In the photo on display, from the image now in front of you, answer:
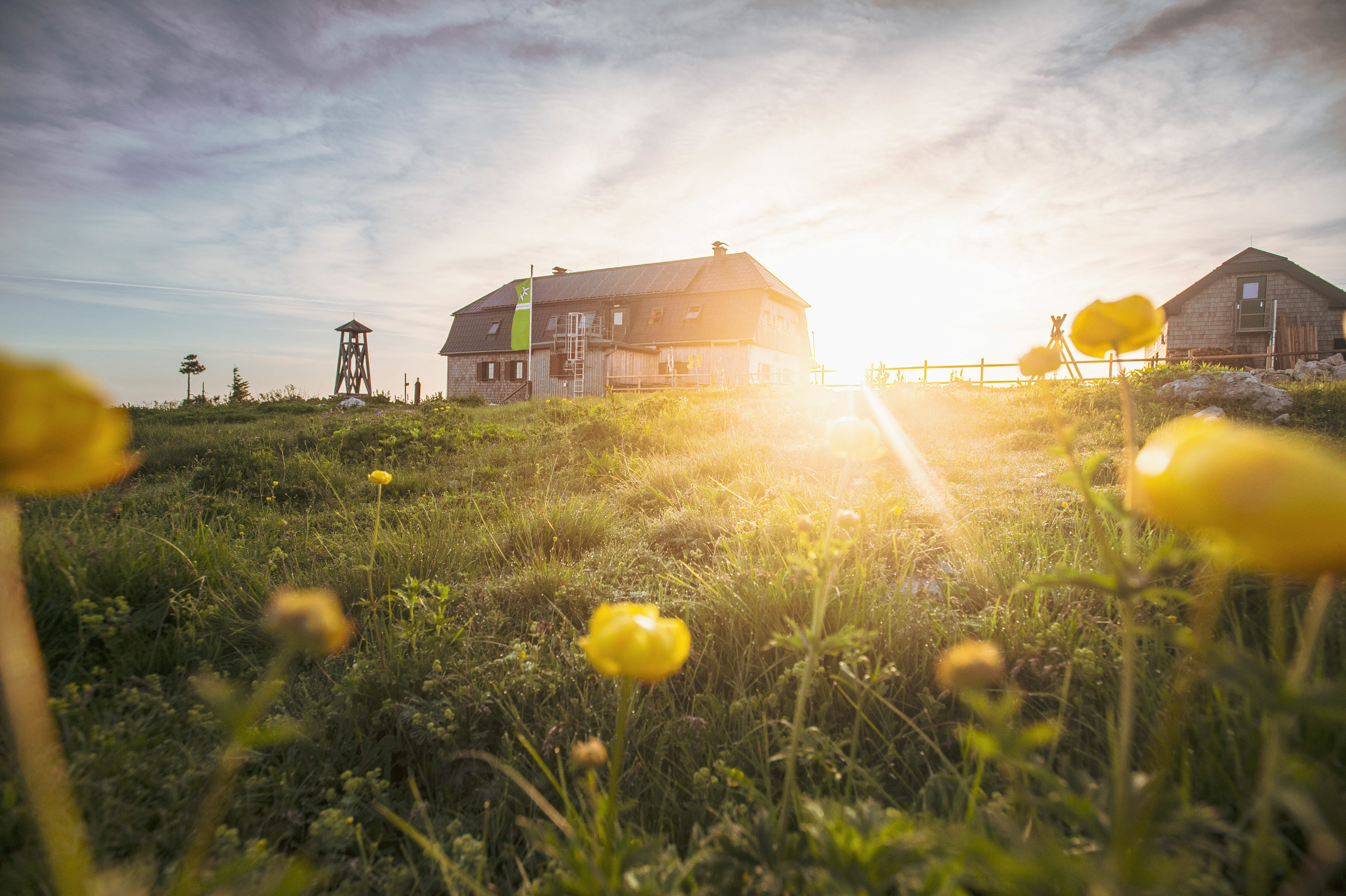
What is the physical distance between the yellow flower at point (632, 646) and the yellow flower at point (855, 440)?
0.59 metres

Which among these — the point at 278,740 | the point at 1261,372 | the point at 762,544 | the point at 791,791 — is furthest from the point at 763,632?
the point at 1261,372

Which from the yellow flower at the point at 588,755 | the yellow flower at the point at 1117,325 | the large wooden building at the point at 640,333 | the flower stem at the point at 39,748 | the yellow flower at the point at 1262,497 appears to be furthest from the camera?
the large wooden building at the point at 640,333

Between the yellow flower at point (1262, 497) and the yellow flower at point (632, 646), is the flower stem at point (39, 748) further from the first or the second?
the yellow flower at point (1262, 497)

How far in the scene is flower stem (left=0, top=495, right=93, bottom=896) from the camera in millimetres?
657

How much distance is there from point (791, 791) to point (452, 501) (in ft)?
11.3

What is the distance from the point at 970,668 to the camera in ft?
2.22

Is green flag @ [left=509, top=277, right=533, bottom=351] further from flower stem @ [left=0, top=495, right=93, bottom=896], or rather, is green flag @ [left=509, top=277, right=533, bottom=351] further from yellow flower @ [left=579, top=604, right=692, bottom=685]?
yellow flower @ [left=579, top=604, right=692, bottom=685]

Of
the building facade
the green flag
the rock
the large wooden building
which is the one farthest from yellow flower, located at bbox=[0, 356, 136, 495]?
the building facade

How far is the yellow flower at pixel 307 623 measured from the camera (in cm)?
72

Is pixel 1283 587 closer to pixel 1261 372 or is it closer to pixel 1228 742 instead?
pixel 1228 742

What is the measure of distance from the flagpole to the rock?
21.4 m

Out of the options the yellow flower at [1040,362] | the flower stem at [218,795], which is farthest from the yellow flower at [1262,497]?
the flower stem at [218,795]

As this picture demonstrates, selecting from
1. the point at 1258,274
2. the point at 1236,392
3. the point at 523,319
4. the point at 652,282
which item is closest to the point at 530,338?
the point at 523,319

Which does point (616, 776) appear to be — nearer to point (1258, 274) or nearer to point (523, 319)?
point (523, 319)
